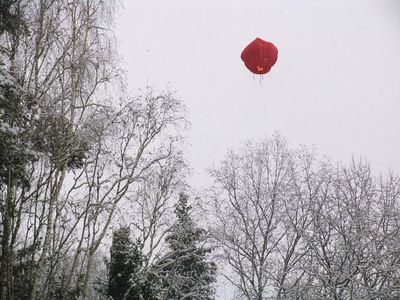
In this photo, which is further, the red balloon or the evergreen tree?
the evergreen tree

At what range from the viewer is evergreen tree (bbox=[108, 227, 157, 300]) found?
15711 millimetres

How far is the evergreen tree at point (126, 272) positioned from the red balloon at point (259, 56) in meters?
9.19

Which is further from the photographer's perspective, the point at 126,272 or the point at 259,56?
the point at 126,272

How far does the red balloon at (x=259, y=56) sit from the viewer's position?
10.6 metres

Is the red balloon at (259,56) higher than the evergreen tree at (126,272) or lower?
higher

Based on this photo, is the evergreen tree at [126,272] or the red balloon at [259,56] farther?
the evergreen tree at [126,272]

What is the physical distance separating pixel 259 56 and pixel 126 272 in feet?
34.4

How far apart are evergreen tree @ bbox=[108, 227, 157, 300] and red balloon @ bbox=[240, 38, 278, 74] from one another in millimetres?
9193

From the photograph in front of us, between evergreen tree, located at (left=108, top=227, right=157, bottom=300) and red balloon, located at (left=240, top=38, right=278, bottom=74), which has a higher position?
red balloon, located at (left=240, top=38, right=278, bottom=74)

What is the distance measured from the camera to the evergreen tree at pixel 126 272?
15.7 metres

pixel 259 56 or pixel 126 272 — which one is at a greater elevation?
pixel 259 56

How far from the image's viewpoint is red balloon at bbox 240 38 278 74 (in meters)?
10.6

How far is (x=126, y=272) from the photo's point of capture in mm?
15953

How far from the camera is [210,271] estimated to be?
24516 mm
